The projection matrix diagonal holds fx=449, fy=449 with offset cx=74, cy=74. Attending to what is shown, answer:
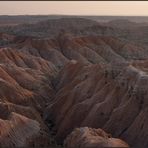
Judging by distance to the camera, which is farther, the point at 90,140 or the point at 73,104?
Answer: the point at 73,104

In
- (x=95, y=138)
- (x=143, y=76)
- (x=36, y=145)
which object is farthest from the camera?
(x=143, y=76)

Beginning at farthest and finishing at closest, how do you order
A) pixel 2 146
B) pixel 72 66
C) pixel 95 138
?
A: pixel 72 66, pixel 2 146, pixel 95 138

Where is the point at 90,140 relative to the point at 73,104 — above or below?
above

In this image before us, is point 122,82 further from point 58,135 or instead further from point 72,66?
point 72,66

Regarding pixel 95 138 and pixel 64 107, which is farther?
A: pixel 64 107

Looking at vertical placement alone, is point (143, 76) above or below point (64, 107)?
above

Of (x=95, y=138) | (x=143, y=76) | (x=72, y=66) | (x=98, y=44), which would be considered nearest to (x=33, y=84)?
(x=72, y=66)

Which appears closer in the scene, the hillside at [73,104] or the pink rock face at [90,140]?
the pink rock face at [90,140]

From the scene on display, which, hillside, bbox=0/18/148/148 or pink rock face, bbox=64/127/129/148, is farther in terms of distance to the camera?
hillside, bbox=0/18/148/148
